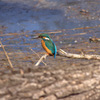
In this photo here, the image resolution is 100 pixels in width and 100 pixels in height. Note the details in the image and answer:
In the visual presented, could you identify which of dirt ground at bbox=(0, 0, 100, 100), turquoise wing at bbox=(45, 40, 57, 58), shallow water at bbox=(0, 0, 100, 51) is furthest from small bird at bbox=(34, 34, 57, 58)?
shallow water at bbox=(0, 0, 100, 51)

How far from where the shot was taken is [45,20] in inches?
295

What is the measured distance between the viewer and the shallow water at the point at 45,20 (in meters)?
5.38

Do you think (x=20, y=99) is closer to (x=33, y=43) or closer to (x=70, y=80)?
(x=70, y=80)

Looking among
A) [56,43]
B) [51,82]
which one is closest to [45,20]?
[56,43]

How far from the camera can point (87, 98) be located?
189 centimetres

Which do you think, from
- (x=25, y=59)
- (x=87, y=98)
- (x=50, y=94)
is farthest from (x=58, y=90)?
(x=25, y=59)

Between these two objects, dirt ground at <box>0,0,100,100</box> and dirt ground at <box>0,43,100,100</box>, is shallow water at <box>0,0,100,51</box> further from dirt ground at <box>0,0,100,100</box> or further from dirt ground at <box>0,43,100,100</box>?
dirt ground at <box>0,43,100,100</box>

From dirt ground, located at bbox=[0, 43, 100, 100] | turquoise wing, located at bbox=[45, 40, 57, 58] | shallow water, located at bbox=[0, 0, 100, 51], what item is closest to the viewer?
dirt ground, located at bbox=[0, 43, 100, 100]

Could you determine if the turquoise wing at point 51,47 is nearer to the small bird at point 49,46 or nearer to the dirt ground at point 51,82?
the small bird at point 49,46

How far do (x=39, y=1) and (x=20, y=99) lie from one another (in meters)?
7.79

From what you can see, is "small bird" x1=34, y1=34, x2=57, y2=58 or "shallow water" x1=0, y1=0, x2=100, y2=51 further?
"shallow water" x1=0, y1=0, x2=100, y2=51

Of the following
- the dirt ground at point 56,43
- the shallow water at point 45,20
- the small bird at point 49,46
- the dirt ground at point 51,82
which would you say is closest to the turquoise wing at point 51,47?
the small bird at point 49,46

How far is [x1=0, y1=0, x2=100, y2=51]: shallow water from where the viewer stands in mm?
5377

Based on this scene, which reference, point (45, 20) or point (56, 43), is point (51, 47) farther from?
point (45, 20)
